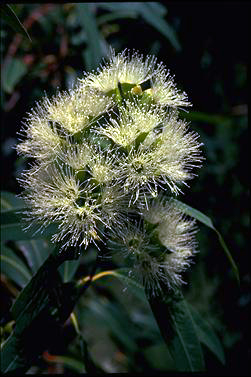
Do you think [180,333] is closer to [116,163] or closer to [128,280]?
[128,280]

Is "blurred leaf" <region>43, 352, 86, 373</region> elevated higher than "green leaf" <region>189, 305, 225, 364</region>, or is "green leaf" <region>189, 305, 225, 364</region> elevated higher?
"blurred leaf" <region>43, 352, 86, 373</region>

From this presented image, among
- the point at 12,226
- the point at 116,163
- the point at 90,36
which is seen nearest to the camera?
the point at 116,163

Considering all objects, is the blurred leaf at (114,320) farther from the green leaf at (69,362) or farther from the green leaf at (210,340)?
the green leaf at (210,340)

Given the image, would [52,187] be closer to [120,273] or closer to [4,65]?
[120,273]

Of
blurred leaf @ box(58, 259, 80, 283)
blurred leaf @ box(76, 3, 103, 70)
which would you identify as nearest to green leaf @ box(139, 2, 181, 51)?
blurred leaf @ box(76, 3, 103, 70)

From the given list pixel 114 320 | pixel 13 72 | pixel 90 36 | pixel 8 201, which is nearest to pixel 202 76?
pixel 90 36

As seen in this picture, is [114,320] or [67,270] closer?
[67,270]

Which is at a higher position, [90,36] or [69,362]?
[90,36]

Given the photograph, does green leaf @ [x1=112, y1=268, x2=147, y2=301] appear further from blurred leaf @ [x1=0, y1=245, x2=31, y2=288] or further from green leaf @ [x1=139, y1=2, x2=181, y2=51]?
green leaf @ [x1=139, y1=2, x2=181, y2=51]

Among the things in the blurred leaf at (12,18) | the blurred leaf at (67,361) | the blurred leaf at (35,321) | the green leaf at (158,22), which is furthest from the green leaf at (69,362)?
the green leaf at (158,22)
